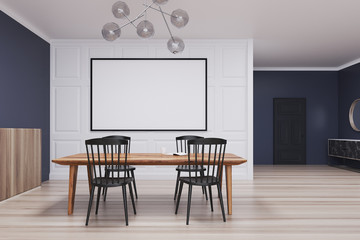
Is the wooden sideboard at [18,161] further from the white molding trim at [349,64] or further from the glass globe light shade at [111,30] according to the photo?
the white molding trim at [349,64]

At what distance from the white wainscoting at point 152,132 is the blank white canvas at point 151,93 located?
15cm

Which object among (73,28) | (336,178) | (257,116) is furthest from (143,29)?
(257,116)

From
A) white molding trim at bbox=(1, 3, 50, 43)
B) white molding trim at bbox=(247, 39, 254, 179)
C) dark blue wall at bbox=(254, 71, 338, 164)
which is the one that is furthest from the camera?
dark blue wall at bbox=(254, 71, 338, 164)

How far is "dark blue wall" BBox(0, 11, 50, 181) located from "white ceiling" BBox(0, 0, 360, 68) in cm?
27

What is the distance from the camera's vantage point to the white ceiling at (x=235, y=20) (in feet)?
14.5

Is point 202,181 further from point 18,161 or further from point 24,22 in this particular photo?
point 24,22

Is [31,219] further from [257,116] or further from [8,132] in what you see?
[257,116]

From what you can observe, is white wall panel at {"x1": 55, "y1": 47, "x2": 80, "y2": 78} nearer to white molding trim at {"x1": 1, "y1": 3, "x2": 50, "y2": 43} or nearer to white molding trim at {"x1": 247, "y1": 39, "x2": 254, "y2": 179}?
white molding trim at {"x1": 1, "y1": 3, "x2": 50, "y2": 43}

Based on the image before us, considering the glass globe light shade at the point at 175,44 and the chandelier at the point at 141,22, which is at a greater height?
the chandelier at the point at 141,22

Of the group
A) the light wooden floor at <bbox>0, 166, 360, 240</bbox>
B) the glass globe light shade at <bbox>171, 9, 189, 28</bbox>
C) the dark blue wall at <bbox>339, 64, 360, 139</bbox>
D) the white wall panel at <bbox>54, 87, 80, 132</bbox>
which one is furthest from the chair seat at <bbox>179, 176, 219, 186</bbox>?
the dark blue wall at <bbox>339, 64, 360, 139</bbox>

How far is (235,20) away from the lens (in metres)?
5.07

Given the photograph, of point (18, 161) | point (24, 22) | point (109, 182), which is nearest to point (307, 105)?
point (109, 182)

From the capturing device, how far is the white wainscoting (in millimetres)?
5977

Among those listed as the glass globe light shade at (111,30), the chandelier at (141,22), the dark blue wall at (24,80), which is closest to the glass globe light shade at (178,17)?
the chandelier at (141,22)
